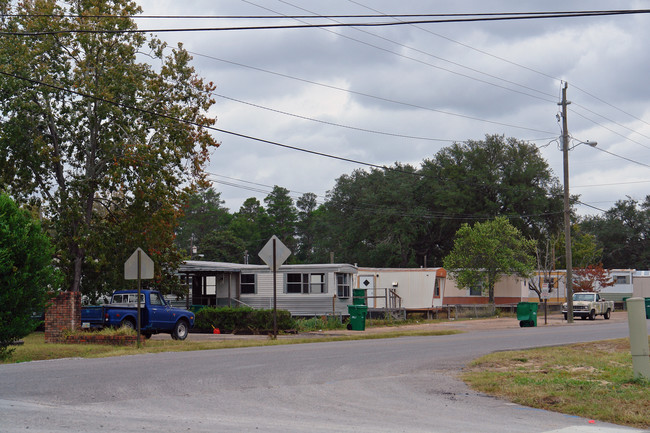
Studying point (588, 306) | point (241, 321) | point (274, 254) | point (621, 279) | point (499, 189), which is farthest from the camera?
point (499, 189)

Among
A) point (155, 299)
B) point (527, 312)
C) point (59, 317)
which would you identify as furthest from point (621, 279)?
point (59, 317)

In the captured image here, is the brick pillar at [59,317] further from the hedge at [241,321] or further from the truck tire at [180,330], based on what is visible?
the hedge at [241,321]

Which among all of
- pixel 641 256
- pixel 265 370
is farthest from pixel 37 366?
pixel 641 256

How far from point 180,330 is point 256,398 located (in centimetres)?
1826

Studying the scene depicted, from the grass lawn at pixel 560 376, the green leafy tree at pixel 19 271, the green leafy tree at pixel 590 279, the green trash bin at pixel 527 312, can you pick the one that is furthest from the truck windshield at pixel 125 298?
the green leafy tree at pixel 590 279

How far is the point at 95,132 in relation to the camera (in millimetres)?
32312

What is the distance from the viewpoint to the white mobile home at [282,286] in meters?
39.5

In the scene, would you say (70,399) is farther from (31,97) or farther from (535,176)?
(535,176)

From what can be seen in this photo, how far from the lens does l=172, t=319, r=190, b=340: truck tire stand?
27969 mm

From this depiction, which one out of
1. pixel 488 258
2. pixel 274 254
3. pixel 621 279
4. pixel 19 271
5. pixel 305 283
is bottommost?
pixel 621 279

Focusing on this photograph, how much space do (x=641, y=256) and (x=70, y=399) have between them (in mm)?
93708

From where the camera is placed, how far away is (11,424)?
26.9ft

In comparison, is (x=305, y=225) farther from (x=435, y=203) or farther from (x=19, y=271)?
(x=19, y=271)

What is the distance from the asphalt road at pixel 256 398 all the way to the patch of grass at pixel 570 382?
36cm
